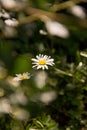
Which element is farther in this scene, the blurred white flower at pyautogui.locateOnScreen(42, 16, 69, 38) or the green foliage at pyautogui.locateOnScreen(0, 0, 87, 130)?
the blurred white flower at pyautogui.locateOnScreen(42, 16, 69, 38)

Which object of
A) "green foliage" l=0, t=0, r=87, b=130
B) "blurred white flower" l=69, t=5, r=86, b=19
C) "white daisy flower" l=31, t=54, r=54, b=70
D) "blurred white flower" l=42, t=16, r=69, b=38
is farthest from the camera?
"blurred white flower" l=69, t=5, r=86, b=19

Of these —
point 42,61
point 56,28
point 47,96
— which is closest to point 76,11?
point 56,28

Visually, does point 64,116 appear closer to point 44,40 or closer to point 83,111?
point 83,111

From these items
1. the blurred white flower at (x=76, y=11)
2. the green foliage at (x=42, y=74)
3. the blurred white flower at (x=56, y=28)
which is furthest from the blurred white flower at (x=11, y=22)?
the blurred white flower at (x=76, y=11)

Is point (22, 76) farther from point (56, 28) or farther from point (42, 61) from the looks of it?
point (56, 28)

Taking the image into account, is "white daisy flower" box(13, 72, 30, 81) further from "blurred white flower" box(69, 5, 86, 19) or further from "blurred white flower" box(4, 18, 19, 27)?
"blurred white flower" box(69, 5, 86, 19)

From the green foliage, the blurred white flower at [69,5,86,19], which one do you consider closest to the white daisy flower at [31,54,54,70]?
the green foliage

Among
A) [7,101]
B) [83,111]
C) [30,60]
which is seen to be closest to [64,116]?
[83,111]

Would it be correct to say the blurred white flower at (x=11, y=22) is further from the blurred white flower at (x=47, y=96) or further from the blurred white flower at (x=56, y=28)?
the blurred white flower at (x=47, y=96)
